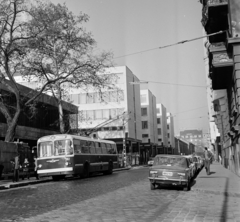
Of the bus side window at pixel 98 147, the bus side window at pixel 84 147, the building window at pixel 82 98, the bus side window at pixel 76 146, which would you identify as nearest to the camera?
the bus side window at pixel 76 146

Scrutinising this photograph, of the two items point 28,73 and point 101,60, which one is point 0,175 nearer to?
point 28,73

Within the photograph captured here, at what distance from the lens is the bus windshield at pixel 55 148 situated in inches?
947

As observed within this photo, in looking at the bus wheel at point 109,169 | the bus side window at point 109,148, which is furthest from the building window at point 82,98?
the bus wheel at point 109,169

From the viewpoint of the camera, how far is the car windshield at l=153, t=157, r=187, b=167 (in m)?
15.8

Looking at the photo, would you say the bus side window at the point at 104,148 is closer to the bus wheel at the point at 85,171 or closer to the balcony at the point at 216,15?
the bus wheel at the point at 85,171

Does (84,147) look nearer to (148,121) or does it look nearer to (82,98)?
Result: (82,98)

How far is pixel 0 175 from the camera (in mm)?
21938

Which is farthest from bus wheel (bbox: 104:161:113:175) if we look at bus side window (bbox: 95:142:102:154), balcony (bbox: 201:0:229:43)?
balcony (bbox: 201:0:229:43)

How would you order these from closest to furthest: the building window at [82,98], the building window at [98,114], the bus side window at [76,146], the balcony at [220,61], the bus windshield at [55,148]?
1. the balcony at [220,61]
2. the bus windshield at [55,148]
3. the bus side window at [76,146]
4. the building window at [98,114]
5. the building window at [82,98]

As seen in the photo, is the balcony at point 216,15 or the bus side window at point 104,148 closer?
the balcony at point 216,15

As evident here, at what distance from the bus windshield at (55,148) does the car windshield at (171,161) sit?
368 inches

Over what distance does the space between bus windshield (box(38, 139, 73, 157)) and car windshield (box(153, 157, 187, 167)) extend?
30.7 feet

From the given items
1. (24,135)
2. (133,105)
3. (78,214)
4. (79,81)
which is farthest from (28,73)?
(133,105)

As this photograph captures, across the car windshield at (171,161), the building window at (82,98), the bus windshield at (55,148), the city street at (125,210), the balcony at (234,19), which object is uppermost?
the building window at (82,98)
